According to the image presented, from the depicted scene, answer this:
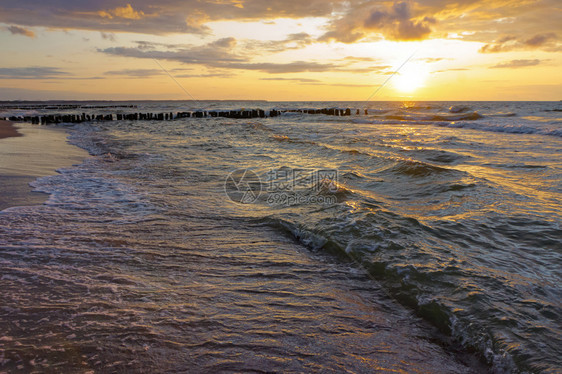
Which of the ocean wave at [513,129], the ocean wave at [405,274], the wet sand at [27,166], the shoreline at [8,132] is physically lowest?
the ocean wave at [405,274]

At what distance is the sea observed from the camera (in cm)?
313

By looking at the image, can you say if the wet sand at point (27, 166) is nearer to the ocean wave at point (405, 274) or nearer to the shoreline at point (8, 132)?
the ocean wave at point (405, 274)

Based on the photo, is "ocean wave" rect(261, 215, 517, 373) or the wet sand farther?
the wet sand

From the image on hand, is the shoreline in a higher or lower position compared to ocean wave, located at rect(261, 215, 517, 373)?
higher

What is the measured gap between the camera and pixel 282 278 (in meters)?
4.66

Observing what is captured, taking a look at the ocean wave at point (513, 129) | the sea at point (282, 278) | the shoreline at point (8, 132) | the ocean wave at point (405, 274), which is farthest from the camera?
the ocean wave at point (513, 129)

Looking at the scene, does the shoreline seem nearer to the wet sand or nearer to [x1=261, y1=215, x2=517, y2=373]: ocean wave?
the wet sand

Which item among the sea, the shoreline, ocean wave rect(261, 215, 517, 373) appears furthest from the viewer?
the shoreline

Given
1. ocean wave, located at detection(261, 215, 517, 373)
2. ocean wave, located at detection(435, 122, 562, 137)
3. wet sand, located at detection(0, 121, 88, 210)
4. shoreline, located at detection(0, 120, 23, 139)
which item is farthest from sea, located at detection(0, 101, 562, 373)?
ocean wave, located at detection(435, 122, 562, 137)

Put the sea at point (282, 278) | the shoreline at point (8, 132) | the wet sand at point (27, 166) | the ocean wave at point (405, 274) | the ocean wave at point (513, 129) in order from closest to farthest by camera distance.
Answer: the sea at point (282, 278), the ocean wave at point (405, 274), the wet sand at point (27, 166), the shoreline at point (8, 132), the ocean wave at point (513, 129)

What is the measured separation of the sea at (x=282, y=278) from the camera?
3.13 m

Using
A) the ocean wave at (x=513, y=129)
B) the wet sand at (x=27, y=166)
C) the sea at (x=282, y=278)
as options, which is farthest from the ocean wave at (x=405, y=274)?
the ocean wave at (x=513, y=129)

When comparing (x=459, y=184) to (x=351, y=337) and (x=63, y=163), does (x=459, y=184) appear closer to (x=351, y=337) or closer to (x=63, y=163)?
(x=351, y=337)

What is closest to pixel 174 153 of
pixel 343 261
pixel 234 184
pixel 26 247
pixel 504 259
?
pixel 234 184
